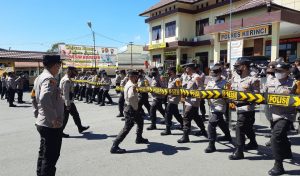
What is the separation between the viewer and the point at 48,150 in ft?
12.5

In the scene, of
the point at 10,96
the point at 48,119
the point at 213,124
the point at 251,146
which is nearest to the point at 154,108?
the point at 213,124

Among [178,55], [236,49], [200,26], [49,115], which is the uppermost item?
[200,26]

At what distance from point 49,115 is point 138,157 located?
2.21m

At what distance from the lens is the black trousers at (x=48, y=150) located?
378 centimetres

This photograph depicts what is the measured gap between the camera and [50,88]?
3717 mm

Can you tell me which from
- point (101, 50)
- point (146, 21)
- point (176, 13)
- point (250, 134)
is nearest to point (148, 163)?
point (250, 134)

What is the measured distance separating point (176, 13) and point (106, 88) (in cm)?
2037

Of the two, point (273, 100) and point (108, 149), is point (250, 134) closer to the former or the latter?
point (273, 100)

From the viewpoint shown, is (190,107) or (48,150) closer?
(48,150)

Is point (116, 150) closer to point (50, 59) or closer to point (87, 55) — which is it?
point (50, 59)

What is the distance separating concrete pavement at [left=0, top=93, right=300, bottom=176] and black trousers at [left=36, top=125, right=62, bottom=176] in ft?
2.70

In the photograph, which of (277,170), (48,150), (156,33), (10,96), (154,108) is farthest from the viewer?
(156,33)

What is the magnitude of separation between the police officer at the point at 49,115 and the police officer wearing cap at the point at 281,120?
134 inches

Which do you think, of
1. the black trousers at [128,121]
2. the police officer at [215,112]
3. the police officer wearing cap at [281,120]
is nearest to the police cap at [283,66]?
the police officer wearing cap at [281,120]
